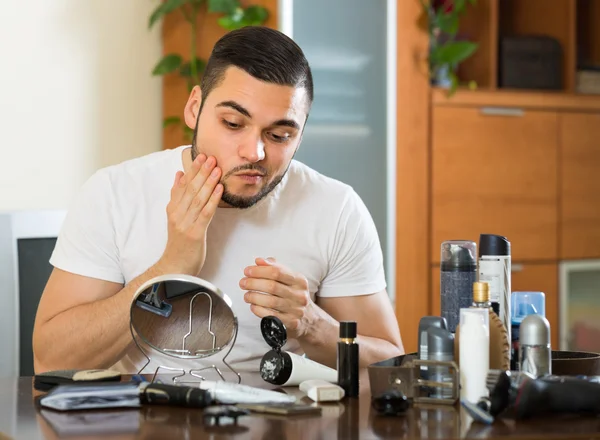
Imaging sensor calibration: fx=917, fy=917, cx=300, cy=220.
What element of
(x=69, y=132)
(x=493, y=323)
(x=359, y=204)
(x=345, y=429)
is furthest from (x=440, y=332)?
(x=69, y=132)

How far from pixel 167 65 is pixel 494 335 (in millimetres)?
2097

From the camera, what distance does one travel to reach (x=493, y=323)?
1.33 metres

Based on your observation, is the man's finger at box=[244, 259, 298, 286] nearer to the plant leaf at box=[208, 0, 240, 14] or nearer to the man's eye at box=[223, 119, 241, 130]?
the man's eye at box=[223, 119, 241, 130]

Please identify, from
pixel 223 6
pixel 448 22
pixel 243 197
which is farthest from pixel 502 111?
pixel 243 197

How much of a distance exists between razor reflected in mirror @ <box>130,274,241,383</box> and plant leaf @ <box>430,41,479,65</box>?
2117 millimetres

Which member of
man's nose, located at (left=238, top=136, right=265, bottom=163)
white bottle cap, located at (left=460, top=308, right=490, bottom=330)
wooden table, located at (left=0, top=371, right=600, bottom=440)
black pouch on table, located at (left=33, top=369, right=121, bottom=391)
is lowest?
wooden table, located at (left=0, top=371, right=600, bottom=440)

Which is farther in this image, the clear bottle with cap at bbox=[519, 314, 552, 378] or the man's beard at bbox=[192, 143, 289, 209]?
the man's beard at bbox=[192, 143, 289, 209]

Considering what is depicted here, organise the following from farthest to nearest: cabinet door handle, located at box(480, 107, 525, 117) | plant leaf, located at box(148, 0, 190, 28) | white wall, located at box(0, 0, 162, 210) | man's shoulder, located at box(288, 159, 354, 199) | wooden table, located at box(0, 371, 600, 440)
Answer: cabinet door handle, located at box(480, 107, 525, 117), plant leaf, located at box(148, 0, 190, 28), white wall, located at box(0, 0, 162, 210), man's shoulder, located at box(288, 159, 354, 199), wooden table, located at box(0, 371, 600, 440)

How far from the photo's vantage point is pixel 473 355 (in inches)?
49.8

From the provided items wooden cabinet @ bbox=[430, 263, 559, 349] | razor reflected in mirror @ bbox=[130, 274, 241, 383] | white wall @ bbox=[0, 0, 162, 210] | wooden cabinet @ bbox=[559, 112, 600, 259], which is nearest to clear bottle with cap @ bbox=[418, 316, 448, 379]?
razor reflected in mirror @ bbox=[130, 274, 241, 383]

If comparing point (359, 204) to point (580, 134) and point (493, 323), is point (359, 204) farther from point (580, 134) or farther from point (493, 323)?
point (580, 134)

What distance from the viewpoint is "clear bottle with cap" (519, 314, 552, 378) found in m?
1.32

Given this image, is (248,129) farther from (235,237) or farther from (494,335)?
(494,335)

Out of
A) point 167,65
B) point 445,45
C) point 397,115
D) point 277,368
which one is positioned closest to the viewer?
point 277,368
